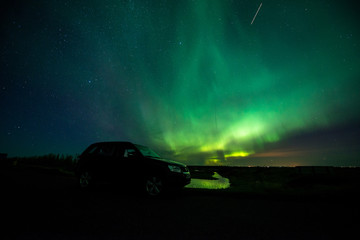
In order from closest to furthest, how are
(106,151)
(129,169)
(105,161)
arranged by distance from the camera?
(129,169) → (105,161) → (106,151)

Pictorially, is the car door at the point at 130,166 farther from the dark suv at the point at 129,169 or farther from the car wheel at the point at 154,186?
the car wheel at the point at 154,186

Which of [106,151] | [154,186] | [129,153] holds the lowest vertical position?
[154,186]

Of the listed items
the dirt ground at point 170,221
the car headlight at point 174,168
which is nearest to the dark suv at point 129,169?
the car headlight at point 174,168

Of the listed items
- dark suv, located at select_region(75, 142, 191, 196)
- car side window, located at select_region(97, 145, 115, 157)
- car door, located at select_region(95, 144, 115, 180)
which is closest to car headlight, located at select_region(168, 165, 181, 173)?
dark suv, located at select_region(75, 142, 191, 196)

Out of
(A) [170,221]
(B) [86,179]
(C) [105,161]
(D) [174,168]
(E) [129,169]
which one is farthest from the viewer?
(B) [86,179]

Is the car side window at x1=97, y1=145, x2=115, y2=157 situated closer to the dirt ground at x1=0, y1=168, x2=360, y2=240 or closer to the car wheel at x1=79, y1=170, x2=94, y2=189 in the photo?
the car wheel at x1=79, y1=170, x2=94, y2=189

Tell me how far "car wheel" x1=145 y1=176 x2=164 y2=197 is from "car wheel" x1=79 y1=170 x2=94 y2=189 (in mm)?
2671

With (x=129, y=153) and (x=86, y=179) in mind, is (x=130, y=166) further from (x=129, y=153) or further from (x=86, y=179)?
(x=86, y=179)

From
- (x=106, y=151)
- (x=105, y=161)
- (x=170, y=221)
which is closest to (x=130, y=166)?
(x=105, y=161)

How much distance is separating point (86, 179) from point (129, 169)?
2.38 metres

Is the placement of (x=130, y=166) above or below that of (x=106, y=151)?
below

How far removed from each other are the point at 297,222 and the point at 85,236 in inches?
155

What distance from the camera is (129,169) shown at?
250 inches

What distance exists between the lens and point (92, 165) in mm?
7203
